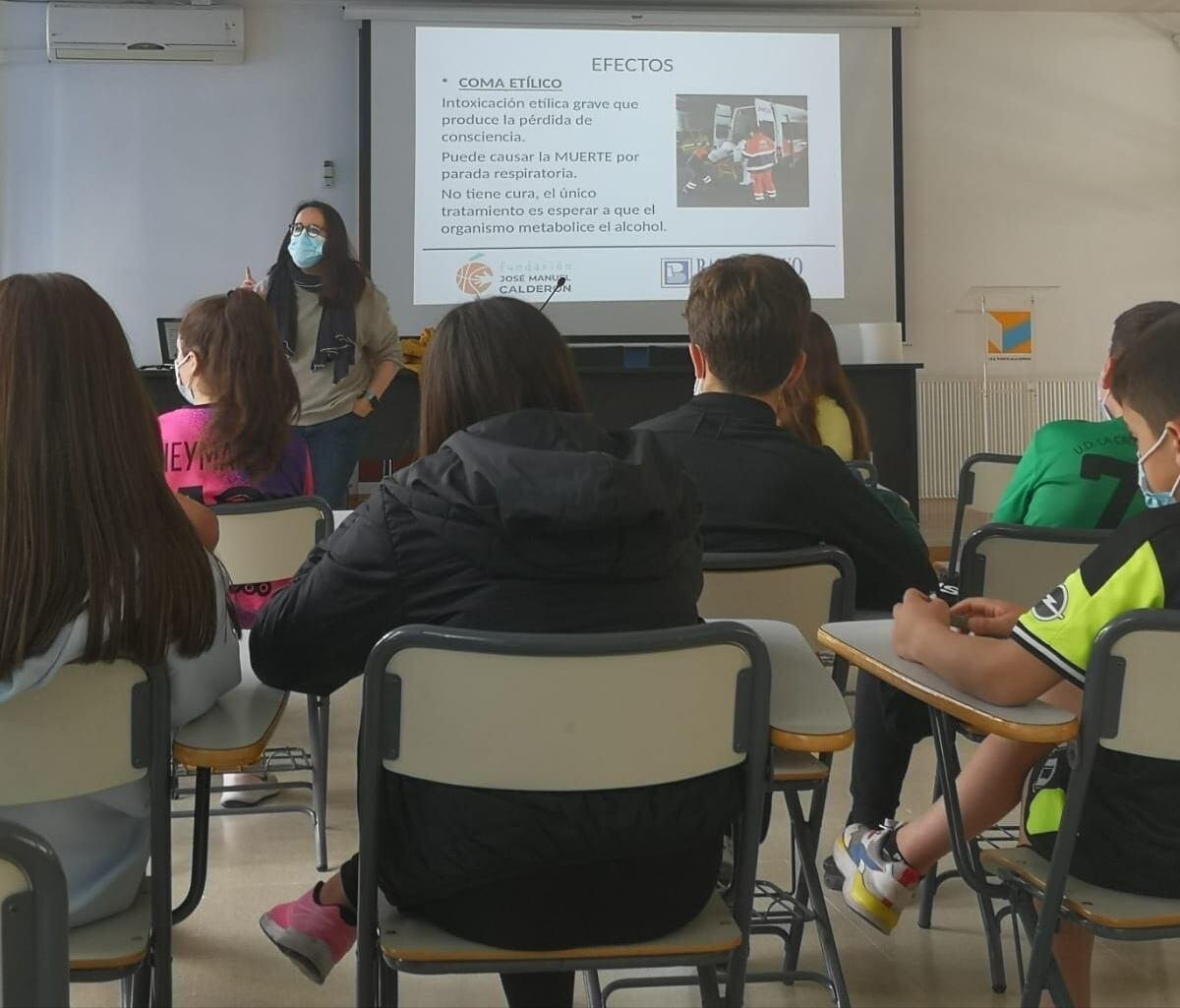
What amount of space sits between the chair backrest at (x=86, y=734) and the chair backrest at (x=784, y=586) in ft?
2.58

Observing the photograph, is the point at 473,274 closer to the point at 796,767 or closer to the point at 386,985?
the point at 796,767

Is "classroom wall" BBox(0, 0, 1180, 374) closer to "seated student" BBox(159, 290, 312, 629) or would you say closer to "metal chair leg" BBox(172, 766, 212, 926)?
"seated student" BBox(159, 290, 312, 629)

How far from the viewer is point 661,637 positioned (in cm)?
118

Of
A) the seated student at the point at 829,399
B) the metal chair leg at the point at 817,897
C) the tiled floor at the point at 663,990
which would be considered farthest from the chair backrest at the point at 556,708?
the seated student at the point at 829,399

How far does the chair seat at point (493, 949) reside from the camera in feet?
4.14

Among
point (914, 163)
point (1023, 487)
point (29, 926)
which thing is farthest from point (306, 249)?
point (914, 163)

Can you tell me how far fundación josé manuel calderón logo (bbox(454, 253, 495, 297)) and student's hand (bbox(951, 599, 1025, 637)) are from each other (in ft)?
17.5

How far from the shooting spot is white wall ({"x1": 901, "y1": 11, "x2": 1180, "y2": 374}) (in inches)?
288

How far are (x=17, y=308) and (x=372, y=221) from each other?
18.2 ft

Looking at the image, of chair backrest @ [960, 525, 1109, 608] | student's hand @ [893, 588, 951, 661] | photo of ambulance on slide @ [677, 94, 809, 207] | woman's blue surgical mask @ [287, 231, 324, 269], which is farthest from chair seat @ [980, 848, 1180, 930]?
photo of ambulance on slide @ [677, 94, 809, 207]

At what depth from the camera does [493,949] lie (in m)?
1.27

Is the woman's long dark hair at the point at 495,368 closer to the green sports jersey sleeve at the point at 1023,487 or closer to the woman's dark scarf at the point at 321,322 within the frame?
the green sports jersey sleeve at the point at 1023,487

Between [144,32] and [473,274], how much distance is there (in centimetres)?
208

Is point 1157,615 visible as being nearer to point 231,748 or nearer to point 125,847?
point 231,748
